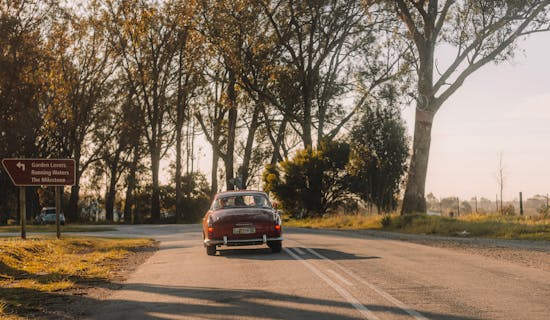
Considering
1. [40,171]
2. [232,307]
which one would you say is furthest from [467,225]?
[232,307]

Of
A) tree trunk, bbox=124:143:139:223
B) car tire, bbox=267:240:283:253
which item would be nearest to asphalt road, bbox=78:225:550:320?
car tire, bbox=267:240:283:253

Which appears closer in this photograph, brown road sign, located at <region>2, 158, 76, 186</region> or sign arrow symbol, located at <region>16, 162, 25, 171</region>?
brown road sign, located at <region>2, 158, 76, 186</region>

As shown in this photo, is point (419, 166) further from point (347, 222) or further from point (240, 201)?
point (240, 201)

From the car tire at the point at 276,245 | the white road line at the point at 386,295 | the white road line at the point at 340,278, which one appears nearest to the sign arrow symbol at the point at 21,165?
the car tire at the point at 276,245

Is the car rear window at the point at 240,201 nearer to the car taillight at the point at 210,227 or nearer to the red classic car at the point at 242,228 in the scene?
the red classic car at the point at 242,228

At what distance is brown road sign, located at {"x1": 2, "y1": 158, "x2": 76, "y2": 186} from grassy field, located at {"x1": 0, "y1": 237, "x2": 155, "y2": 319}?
191 centimetres

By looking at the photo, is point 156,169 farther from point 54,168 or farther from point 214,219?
point 214,219

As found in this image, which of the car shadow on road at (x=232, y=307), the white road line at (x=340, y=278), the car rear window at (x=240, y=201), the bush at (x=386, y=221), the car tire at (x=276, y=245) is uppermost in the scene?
the car rear window at (x=240, y=201)

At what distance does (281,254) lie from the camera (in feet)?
56.5

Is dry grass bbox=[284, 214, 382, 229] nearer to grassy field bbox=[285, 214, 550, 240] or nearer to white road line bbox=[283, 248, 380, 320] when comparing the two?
grassy field bbox=[285, 214, 550, 240]

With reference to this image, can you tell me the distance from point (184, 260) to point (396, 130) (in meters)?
52.3

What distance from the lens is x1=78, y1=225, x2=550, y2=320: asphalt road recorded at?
8.66 metres

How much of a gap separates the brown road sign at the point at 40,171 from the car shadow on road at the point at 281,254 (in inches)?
268

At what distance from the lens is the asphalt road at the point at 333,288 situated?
8.66 m
